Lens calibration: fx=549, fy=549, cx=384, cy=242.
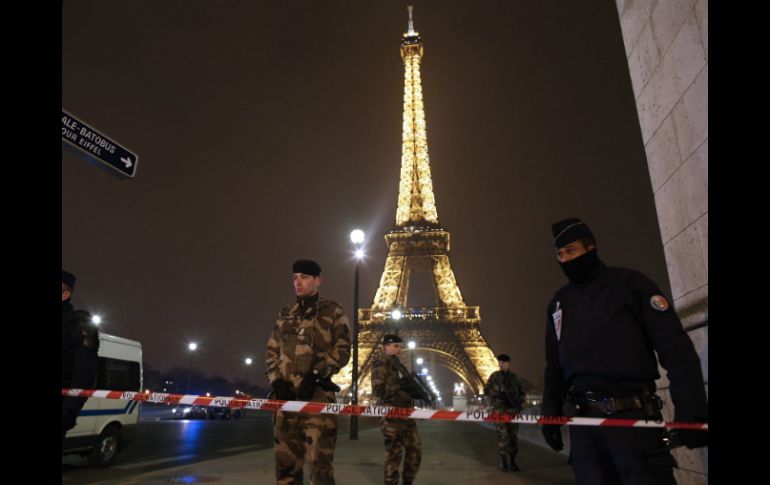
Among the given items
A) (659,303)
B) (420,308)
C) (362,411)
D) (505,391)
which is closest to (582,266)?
(659,303)

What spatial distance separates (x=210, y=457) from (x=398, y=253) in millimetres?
40940

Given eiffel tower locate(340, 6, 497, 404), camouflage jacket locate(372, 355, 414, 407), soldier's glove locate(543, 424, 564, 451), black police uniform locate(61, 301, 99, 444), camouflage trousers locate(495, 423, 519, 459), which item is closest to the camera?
soldier's glove locate(543, 424, 564, 451)

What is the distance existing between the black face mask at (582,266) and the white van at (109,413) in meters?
9.37

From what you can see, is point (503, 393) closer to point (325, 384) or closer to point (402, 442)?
point (402, 442)

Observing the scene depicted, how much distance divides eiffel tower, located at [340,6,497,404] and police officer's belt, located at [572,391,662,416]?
40.8m

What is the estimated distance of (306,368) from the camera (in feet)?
15.6

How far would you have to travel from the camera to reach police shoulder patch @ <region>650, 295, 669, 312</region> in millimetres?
3223

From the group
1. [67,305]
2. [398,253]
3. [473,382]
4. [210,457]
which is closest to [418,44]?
[398,253]

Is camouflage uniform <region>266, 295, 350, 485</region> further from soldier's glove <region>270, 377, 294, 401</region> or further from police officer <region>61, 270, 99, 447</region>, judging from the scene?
police officer <region>61, 270, 99, 447</region>

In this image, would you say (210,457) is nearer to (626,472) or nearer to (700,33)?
(626,472)

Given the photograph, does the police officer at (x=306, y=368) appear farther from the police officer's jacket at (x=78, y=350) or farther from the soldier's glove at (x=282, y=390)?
the police officer's jacket at (x=78, y=350)

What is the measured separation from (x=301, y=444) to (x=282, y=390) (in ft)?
1.51

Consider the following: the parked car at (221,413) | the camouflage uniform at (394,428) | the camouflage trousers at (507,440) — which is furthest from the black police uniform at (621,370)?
the parked car at (221,413)

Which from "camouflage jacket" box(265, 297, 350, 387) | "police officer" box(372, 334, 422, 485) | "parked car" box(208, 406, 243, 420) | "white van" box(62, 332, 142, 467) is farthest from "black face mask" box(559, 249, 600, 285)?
"parked car" box(208, 406, 243, 420)
